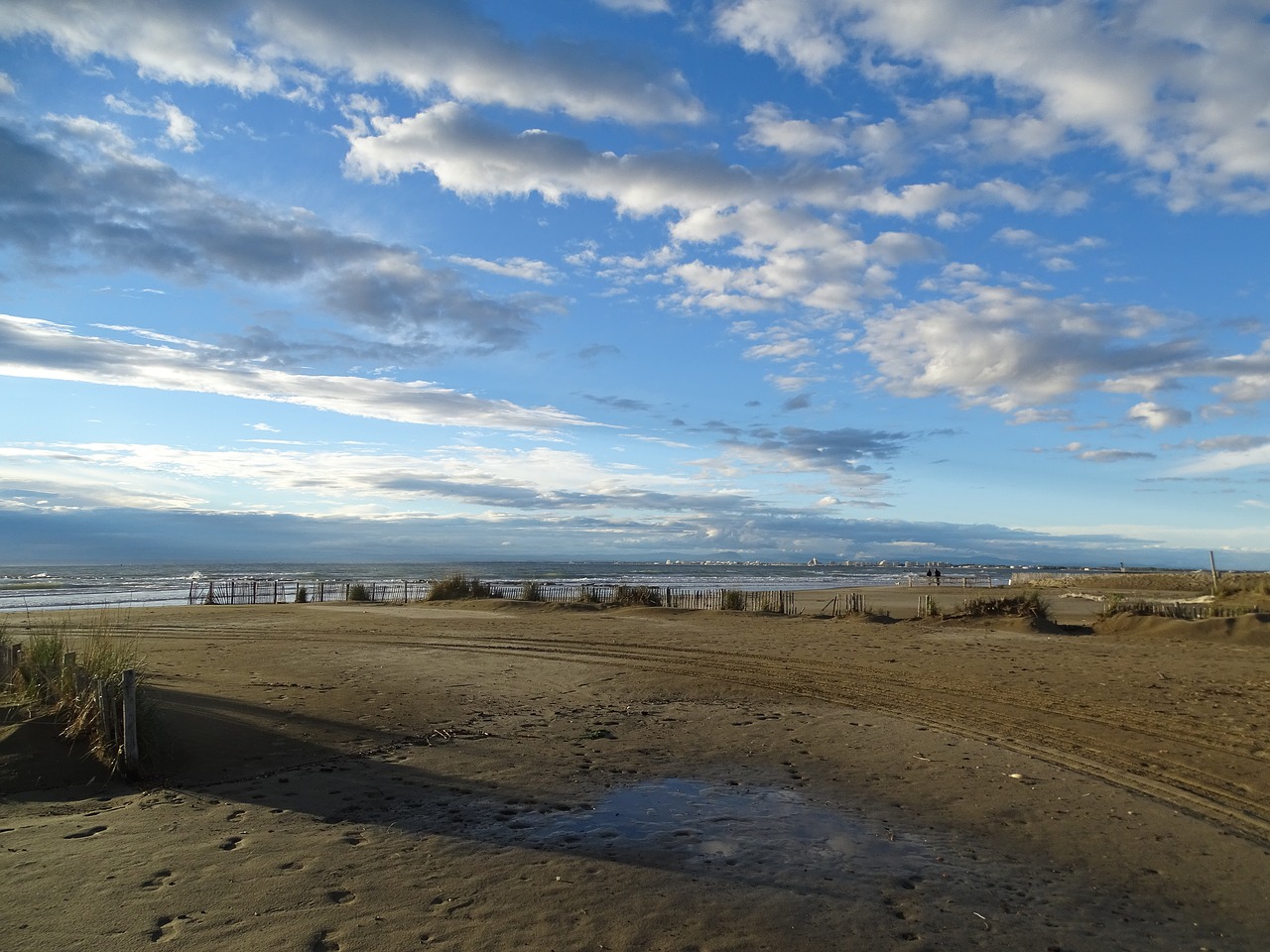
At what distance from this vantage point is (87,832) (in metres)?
5.76

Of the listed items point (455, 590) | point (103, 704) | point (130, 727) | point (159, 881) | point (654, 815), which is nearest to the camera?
point (159, 881)

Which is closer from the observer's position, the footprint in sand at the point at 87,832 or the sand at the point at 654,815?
the sand at the point at 654,815

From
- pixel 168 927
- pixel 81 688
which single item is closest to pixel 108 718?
pixel 81 688

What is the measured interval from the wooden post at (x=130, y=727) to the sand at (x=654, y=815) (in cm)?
20

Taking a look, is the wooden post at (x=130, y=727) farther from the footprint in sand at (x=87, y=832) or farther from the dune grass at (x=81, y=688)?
the footprint in sand at (x=87, y=832)

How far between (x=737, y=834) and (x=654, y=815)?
74 centimetres

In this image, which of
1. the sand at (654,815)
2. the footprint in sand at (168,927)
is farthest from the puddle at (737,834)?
the footprint in sand at (168,927)

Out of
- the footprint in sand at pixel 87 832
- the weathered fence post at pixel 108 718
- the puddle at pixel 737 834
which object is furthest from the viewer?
the weathered fence post at pixel 108 718

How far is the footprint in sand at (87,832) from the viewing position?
567 centimetres

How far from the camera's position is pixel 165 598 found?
121ft

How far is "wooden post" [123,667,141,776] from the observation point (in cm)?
703

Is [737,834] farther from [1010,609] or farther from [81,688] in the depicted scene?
[1010,609]

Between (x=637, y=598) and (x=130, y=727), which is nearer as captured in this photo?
(x=130, y=727)

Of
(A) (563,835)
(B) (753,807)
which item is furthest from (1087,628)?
(A) (563,835)
